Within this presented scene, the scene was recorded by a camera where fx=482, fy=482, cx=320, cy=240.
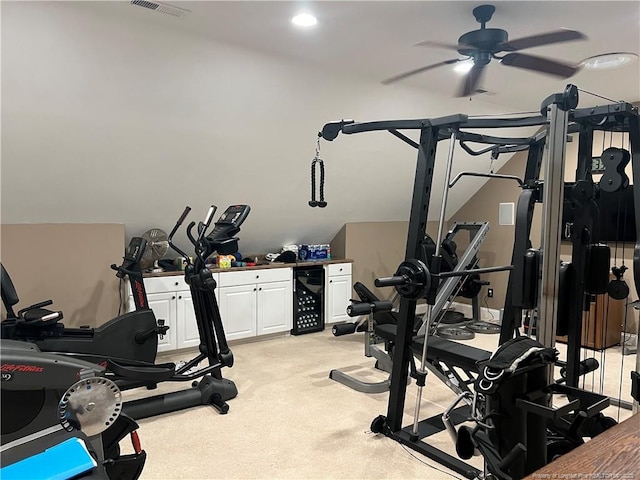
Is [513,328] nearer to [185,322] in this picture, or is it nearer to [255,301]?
[255,301]

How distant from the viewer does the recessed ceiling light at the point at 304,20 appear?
275 cm

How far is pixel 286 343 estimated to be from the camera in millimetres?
5043

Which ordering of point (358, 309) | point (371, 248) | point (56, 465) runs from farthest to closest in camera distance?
point (371, 248), point (358, 309), point (56, 465)

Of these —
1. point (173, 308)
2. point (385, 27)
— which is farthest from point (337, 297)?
point (385, 27)

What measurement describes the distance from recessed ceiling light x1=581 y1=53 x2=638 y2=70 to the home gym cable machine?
76 cm

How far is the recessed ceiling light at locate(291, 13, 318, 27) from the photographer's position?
275cm

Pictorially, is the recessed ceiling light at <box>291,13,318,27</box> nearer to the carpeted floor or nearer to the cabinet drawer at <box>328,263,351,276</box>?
the carpeted floor

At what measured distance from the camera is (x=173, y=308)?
177 inches

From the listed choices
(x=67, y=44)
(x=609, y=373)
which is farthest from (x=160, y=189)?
(x=609, y=373)

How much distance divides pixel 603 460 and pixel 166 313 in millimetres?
3979

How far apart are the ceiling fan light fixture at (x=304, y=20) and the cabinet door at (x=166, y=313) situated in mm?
2708

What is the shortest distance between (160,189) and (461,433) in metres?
3.49

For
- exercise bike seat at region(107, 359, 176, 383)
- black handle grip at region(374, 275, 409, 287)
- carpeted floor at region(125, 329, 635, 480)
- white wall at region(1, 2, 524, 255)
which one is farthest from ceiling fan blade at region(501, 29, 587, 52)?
exercise bike seat at region(107, 359, 176, 383)

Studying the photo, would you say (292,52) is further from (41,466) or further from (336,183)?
(41,466)
